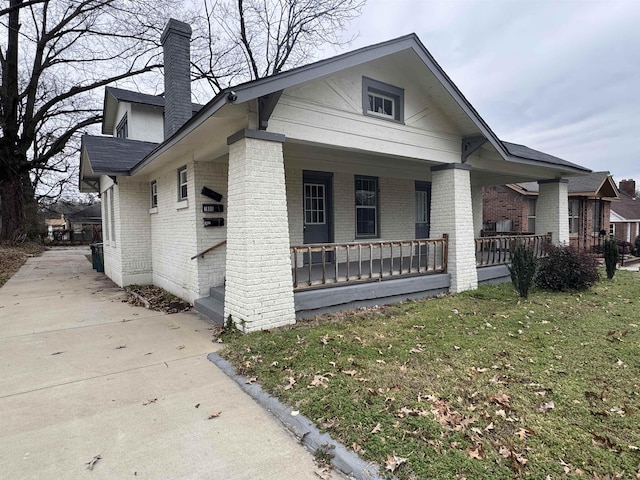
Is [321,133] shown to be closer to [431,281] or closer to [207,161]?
[207,161]

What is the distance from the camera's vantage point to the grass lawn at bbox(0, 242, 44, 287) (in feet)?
42.7

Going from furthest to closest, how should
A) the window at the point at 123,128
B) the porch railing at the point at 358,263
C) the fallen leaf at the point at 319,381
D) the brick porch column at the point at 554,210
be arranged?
the window at the point at 123,128 < the brick porch column at the point at 554,210 < the porch railing at the point at 358,263 < the fallen leaf at the point at 319,381

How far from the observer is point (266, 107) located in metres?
5.23

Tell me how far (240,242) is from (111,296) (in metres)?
5.50

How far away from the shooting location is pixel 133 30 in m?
18.5

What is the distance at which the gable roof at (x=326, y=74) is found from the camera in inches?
185

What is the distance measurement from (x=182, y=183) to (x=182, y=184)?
46 mm

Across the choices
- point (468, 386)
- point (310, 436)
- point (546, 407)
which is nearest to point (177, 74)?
point (310, 436)

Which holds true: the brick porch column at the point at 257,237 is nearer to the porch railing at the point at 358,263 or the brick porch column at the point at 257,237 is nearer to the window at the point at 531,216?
the porch railing at the point at 358,263

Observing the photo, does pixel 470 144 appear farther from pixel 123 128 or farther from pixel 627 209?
pixel 627 209

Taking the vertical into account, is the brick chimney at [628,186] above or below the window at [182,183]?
above

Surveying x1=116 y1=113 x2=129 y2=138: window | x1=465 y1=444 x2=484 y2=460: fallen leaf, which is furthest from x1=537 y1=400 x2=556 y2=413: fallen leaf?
x1=116 y1=113 x2=129 y2=138: window

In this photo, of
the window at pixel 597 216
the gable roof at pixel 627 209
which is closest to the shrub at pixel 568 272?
the window at pixel 597 216

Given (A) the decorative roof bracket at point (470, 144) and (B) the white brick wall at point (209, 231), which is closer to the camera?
(B) the white brick wall at point (209, 231)
